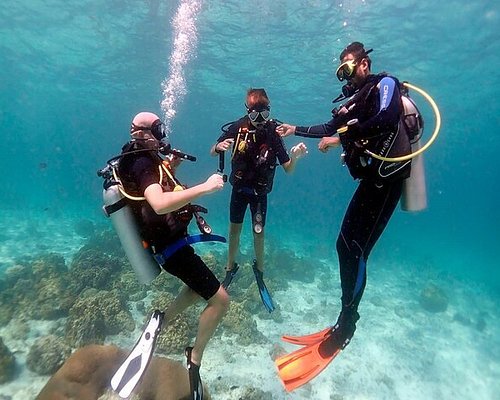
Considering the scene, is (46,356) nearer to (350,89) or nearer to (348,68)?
(350,89)

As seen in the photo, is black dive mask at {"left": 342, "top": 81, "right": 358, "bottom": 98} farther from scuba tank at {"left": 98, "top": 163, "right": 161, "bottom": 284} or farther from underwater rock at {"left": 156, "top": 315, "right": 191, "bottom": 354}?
underwater rock at {"left": 156, "top": 315, "right": 191, "bottom": 354}

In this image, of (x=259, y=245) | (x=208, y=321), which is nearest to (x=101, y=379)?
(x=208, y=321)

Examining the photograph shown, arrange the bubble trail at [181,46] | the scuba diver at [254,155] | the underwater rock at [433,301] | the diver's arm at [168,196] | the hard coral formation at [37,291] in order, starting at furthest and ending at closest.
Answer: the bubble trail at [181,46]
the underwater rock at [433,301]
the hard coral formation at [37,291]
the scuba diver at [254,155]
the diver's arm at [168,196]

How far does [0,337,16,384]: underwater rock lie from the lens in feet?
23.2

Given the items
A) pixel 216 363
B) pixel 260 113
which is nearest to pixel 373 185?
pixel 260 113

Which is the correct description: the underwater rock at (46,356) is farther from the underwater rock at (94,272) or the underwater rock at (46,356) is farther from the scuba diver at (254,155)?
the scuba diver at (254,155)

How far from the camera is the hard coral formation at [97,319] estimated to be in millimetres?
8396

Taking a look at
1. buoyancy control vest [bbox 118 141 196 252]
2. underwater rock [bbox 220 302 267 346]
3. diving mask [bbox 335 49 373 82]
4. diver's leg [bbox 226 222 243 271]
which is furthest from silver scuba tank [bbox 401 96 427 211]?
Result: underwater rock [bbox 220 302 267 346]

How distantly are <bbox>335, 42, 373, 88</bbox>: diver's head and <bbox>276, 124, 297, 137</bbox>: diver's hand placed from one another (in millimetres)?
1231

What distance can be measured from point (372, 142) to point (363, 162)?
0.27m

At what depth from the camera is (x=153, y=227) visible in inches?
170

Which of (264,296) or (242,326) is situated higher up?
(264,296)

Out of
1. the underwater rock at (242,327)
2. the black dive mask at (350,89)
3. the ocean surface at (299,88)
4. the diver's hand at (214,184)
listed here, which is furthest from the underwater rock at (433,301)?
the diver's hand at (214,184)

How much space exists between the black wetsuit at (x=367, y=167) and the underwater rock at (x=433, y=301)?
49.5 feet
